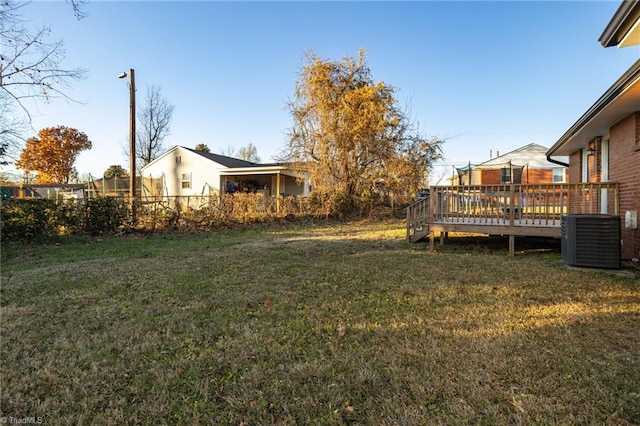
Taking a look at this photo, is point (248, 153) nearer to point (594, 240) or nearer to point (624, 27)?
point (594, 240)

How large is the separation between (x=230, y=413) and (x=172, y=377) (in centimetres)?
63

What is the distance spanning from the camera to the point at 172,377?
2273 millimetres

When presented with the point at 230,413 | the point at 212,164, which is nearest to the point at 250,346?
the point at 230,413

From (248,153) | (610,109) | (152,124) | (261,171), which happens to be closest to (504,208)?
(610,109)

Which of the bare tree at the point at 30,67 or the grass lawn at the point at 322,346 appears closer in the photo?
the grass lawn at the point at 322,346

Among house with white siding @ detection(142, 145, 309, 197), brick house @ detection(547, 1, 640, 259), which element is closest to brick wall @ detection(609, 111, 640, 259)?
brick house @ detection(547, 1, 640, 259)

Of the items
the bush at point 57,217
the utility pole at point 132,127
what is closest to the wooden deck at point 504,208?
the bush at point 57,217

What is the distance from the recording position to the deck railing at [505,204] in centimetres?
685

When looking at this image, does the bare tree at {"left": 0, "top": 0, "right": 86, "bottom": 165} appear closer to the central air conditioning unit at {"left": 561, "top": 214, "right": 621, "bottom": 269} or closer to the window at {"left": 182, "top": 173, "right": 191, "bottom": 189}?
the central air conditioning unit at {"left": 561, "top": 214, "right": 621, "bottom": 269}

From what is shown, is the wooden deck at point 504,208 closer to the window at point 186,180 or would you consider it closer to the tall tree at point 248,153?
the window at point 186,180

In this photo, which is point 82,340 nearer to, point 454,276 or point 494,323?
point 494,323

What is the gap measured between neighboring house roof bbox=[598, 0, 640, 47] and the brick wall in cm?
208

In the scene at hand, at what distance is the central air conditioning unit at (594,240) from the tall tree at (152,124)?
33185 millimetres

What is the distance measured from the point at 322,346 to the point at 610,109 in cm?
612
